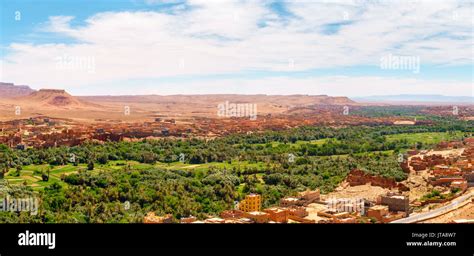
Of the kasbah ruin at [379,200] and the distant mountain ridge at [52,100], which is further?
the distant mountain ridge at [52,100]

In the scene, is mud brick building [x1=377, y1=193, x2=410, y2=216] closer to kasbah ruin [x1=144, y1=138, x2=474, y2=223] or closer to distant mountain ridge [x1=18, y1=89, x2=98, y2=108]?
kasbah ruin [x1=144, y1=138, x2=474, y2=223]

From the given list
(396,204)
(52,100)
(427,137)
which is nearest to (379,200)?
(396,204)

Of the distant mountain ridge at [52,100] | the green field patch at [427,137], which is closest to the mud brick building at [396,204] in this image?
the green field patch at [427,137]

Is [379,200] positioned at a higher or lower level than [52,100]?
lower

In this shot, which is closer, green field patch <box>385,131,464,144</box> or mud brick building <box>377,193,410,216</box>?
mud brick building <box>377,193,410,216</box>

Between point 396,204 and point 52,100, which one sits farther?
point 52,100

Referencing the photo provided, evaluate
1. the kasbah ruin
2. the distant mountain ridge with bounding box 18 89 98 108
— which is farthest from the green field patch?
the distant mountain ridge with bounding box 18 89 98 108

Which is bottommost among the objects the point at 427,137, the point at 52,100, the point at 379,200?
the point at 379,200

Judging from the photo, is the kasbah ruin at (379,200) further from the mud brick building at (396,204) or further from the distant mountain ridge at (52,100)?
the distant mountain ridge at (52,100)

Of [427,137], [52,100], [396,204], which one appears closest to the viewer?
[396,204]

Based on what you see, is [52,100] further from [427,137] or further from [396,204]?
[396,204]

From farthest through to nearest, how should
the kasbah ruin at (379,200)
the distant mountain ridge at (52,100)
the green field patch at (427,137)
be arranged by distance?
1. the distant mountain ridge at (52,100)
2. the green field patch at (427,137)
3. the kasbah ruin at (379,200)

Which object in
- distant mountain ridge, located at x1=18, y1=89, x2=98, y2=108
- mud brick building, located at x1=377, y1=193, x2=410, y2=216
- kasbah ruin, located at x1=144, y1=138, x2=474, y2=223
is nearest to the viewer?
kasbah ruin, located at x1=144, y1=138, x2=474, y2=223
